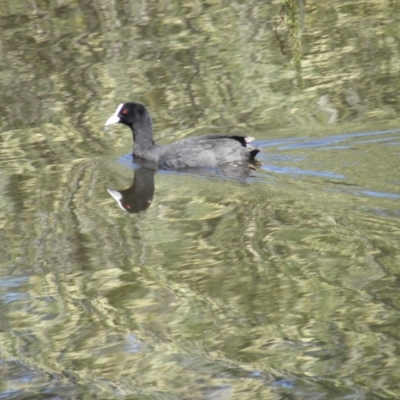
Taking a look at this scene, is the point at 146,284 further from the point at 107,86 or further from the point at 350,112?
the point at 107,86

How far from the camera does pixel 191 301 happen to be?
5.88m

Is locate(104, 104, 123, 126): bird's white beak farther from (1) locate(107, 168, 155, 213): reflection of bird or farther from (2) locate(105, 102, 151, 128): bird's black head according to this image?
(1) locate(107, 168, 155, 213): reflection of bird

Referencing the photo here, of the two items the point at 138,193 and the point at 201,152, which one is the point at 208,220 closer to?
the point at 138,193

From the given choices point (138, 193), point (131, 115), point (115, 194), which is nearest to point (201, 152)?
point (138, 193)

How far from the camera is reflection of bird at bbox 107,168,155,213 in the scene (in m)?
8.16

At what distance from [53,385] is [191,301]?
1.20 m

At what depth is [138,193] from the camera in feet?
28.4

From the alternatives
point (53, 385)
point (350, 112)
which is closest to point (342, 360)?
point (53, 385)

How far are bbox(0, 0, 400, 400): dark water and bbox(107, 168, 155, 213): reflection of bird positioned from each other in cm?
3

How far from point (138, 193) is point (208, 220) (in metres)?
1.39

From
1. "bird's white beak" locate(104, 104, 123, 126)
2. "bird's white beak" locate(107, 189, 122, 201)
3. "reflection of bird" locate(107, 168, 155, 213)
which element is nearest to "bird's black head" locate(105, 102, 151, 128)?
"bird's white beak" locate(104, 104, 123, 126)

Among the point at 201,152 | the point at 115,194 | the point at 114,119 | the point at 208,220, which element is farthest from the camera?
the point at 114,119

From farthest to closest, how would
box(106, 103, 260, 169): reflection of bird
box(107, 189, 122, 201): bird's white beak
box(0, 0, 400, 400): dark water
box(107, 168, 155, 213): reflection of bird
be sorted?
box(106, 103, 260, 169): reflection of bird → box(107, 189, 122, 201): bird's white beak → box(107, 168, 155, 213): reflection of bird → box(0, 0, 400, 400): dark water

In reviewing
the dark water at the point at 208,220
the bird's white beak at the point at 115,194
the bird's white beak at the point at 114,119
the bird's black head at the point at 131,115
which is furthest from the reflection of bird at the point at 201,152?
the bird's white beak at the point at 115,194
